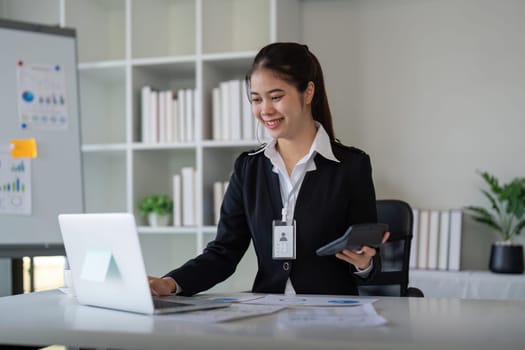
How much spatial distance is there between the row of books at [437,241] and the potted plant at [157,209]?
129 cm

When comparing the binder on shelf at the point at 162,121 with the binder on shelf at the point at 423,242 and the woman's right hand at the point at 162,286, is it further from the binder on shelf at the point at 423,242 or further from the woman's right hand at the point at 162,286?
the woman's right hand at the point at 162,286

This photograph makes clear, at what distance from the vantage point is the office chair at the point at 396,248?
2.37 meters

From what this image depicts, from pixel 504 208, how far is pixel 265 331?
2517mm

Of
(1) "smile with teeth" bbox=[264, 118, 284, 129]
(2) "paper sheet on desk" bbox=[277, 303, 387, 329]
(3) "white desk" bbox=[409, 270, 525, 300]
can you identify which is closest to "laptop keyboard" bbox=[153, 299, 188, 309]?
(2) "paper sheet on desk" bbox=[277, 303, 387, 329]

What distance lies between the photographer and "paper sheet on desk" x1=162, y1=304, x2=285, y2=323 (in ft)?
4.29

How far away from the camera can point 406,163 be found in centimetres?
353

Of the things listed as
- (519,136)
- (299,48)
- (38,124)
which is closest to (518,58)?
(519,136)

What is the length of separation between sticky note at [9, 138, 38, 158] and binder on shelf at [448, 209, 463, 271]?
207 centimetres

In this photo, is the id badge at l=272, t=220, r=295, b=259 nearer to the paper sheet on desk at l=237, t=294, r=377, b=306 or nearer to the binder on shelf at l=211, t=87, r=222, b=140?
the paper sheet on desk at l=237, t=294, r=377, b=306

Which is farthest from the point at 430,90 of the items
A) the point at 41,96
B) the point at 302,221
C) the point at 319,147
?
the point at 41,96

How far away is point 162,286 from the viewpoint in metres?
1.71

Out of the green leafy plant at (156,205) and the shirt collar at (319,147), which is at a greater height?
the shirt collar at (319,147)

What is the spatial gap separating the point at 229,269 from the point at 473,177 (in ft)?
6.15

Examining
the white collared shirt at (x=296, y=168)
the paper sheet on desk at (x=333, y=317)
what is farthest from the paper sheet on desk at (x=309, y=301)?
the white collared shirt at (x=296, y=168)
